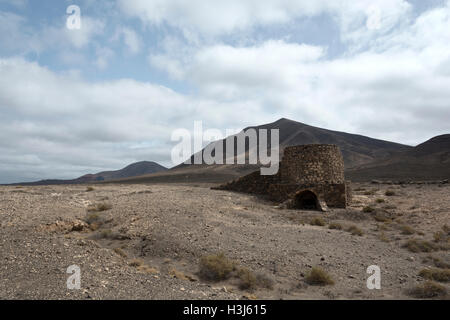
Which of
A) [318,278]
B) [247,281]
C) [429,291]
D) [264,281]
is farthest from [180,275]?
[429,291]

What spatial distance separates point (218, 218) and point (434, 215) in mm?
9211

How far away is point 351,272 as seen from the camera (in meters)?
6.64

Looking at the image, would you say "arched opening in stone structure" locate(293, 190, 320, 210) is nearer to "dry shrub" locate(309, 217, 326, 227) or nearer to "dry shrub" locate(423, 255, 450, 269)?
"dry shrub" locate(309, 217, 326, 227)

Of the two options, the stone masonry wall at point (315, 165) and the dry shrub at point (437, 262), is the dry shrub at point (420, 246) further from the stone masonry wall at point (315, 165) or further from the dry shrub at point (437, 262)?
the stone masonry wall at point (315, 165)

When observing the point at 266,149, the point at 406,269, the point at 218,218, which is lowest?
the point at 406,269

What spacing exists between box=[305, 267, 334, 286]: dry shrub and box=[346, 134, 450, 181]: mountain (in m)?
39.4

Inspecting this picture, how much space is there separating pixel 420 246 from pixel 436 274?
2.36m

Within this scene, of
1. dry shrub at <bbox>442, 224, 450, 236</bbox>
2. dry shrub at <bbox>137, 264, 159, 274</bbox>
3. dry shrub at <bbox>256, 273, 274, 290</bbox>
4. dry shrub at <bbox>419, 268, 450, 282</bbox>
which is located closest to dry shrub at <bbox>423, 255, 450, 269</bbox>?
dry shrub at <bbox>419, 268, 450, 282</bbox>

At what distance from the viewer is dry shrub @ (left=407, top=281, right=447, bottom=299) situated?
18.1 feet

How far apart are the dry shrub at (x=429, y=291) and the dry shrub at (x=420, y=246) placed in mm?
3044

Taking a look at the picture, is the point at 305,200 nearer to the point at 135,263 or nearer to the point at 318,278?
the point at 318,278
